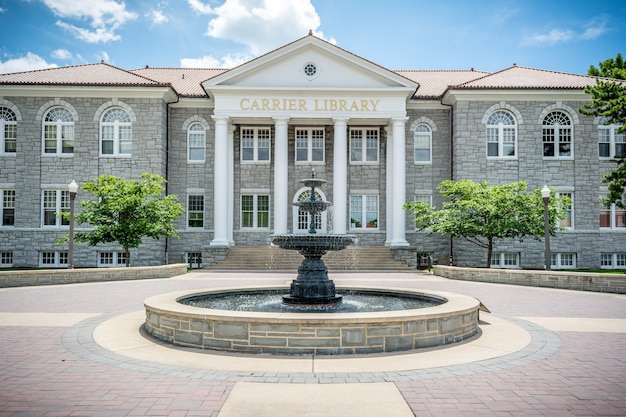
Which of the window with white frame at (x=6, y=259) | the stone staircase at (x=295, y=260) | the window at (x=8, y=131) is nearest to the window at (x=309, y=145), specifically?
the stone staircase at (x=295, y=260)

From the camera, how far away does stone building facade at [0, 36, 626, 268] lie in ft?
98.6

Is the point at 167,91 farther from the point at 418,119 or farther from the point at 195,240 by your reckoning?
the point at 418,119

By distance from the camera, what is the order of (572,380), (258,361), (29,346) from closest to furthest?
(572,380)
(258,361)
(29,346)

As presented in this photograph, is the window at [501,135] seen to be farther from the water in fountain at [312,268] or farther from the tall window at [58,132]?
the tall window at [58,132]

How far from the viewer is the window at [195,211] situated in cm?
3228

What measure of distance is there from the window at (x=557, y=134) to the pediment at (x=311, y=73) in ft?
29.4

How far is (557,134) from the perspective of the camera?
102 feet

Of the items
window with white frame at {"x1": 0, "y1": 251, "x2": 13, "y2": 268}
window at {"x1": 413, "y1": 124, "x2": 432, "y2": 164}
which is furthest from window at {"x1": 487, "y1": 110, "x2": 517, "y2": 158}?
window with white frame at {"x1": 0, "y1": 251, "x2": 13, "y2": 268}

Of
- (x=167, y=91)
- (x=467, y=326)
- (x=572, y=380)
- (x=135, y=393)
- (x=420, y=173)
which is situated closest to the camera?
(x=135, y=393)

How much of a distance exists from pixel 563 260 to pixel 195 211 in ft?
76.6

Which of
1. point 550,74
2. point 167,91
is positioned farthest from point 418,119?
point 167,91

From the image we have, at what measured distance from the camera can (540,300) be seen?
1495 centimetres

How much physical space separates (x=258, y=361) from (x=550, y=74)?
107 feet

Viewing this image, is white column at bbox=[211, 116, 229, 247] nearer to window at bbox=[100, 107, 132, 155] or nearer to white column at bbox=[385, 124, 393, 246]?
window at bbox=[100, 107, 132, 155]
